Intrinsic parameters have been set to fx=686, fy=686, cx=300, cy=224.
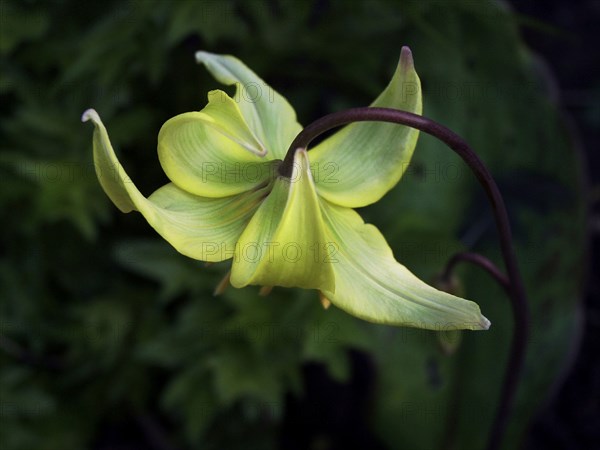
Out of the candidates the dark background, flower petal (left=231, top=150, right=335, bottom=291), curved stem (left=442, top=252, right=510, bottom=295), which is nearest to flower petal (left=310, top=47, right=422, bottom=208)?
flower petal (left=231, top=150, right=335, bottom=291)

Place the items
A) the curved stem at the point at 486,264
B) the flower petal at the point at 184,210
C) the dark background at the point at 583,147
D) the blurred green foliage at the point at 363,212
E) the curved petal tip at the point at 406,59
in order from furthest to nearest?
the dark background at the point at 583,147, the blurred green foliage at the point at 363,212, the curved stem at the point at 486,264, the curved petal tip at the point at 406,59, the flower petal at the point at 184,210

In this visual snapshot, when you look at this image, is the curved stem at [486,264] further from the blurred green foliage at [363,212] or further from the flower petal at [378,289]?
the blurred green foliage at [363,212]

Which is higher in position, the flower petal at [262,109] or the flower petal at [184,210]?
the flower petal at [262,109]

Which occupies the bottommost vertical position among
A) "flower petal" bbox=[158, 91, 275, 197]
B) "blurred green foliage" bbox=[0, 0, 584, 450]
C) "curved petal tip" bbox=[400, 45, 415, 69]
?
"blurred green foliage" bbox=[0, 0, 584, 450]

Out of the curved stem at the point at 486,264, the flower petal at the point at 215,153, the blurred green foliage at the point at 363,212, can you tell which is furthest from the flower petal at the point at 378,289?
the blurred green foliage at the point at 363,212

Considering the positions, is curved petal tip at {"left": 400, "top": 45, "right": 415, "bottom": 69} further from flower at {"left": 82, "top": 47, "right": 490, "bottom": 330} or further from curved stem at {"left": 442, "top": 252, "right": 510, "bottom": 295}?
curved stem at {"left": 442, "top": 252, "right": 510, "bottom": 295}

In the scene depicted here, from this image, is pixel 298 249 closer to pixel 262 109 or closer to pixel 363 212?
pixel 262 109

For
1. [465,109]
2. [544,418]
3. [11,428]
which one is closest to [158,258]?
[11,428]
